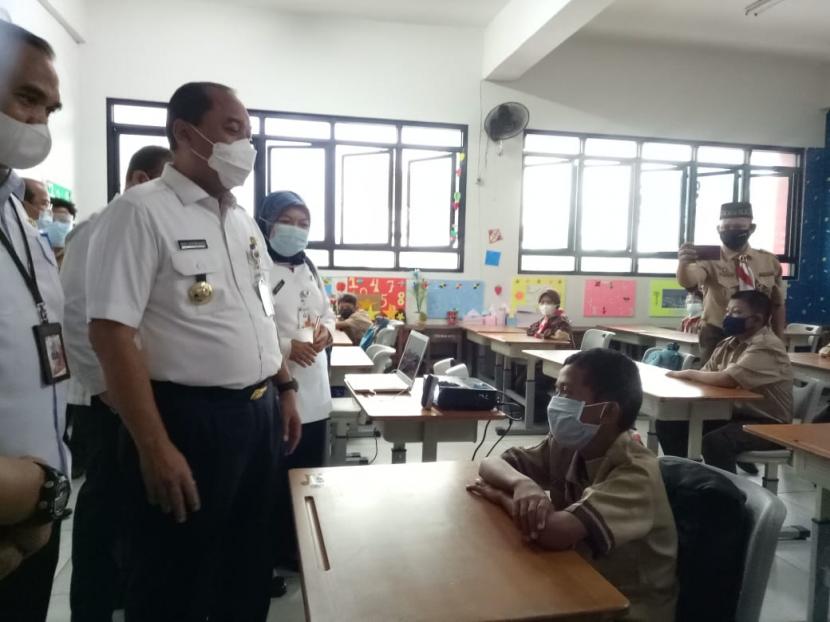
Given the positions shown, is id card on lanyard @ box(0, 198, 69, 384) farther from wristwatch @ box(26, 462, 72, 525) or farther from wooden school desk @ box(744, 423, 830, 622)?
wooden school desk @ box(744, 423, 830, 622)

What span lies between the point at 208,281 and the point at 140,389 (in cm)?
27

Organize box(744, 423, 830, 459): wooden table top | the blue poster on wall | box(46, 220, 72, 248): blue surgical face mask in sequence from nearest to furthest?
box(744, 423, 830, 459): wooden table top
box(46, 220, 72, 248): blue surgical face mask
the blue poster on wall

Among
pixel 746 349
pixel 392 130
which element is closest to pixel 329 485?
pixel 746 349

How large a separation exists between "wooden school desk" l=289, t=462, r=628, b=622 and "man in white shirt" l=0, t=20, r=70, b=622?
45 centimetres

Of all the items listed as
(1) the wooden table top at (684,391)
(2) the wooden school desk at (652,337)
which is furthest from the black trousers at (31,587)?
(2) the wooden school desk at (652,337)

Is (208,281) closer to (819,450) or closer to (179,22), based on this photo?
(819,450)

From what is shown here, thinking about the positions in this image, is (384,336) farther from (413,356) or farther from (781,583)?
(781,583)

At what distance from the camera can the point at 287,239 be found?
2.21 m

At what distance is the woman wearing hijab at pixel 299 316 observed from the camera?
Result: 7.25 ft

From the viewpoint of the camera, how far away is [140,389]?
1140mm

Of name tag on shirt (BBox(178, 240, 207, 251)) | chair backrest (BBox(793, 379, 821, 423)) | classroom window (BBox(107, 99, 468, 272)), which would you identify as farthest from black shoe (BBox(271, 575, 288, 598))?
classroom window (BBox(107, 99, 468, 272))

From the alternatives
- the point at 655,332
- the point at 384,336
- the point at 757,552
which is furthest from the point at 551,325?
the point at 757,552

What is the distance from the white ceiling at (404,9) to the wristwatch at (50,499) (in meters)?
5.46

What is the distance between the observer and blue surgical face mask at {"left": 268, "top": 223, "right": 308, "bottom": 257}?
2201mm
